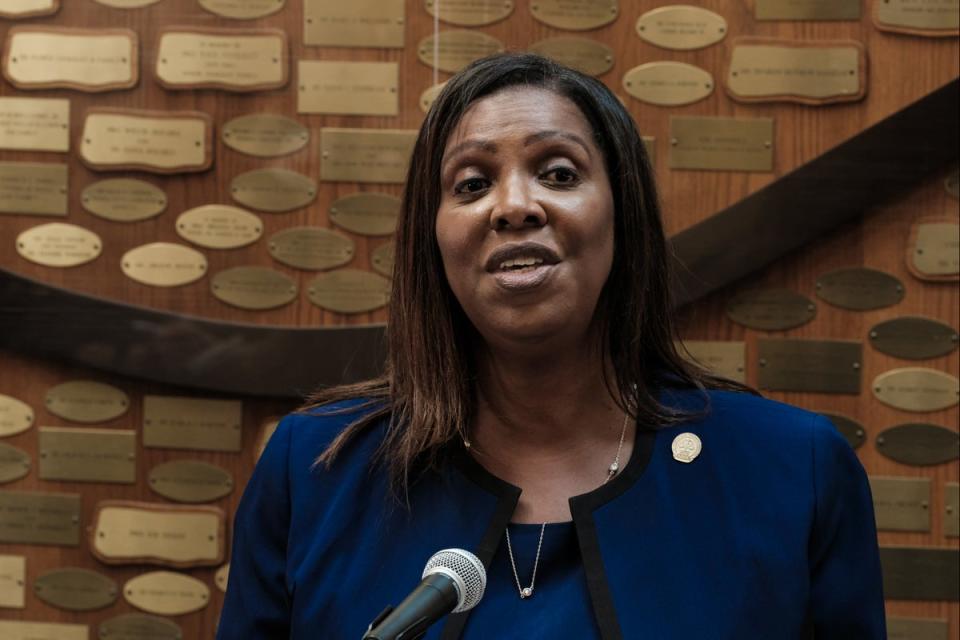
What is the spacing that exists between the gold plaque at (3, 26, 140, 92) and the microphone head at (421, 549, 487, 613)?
5.80 feet

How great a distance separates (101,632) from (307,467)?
1.29 meters

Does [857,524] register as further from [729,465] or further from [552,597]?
[552,597]

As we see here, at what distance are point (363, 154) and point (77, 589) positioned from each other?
1161mm

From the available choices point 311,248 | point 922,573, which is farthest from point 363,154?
point 922,573

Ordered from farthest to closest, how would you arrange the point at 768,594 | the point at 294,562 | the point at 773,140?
the point at 773,140
the point at 294,562
the point at 768,594

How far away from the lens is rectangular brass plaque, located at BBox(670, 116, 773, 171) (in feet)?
7.54

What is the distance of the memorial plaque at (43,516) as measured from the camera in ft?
7.89

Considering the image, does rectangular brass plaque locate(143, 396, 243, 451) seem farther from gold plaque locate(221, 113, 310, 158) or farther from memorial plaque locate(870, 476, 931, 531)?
memorial plaque locate(870, 476, 931, 531)

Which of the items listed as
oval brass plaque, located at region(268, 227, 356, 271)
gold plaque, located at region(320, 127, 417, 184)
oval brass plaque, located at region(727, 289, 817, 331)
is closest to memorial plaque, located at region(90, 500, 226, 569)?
oval brass plaque, located at region(268, 227, 356, 271)

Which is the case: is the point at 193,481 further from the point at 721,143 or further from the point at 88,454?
the point at 721,143

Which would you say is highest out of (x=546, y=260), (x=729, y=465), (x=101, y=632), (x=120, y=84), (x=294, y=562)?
(x=120, y=84)

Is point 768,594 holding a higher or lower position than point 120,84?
lower

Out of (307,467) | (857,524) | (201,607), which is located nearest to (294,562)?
(307,467)

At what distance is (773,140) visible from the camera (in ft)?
7.54
